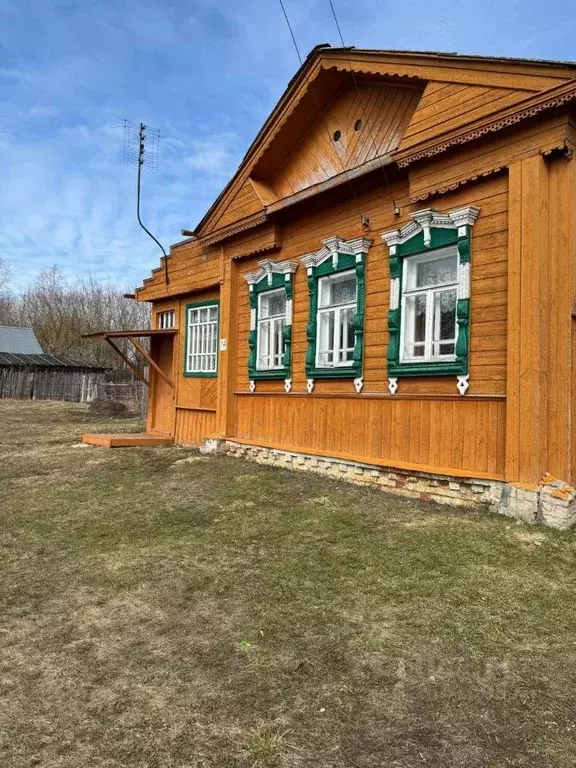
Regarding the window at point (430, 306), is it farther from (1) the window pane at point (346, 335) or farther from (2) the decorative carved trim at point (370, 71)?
(2) the decorative carved trim at point (370, 71)

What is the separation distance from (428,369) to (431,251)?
1451mm

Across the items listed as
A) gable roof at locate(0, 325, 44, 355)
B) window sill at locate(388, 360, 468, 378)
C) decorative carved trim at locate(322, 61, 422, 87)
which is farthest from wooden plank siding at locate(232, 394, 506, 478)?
gable roof at locate(0, 325, 44, 355)

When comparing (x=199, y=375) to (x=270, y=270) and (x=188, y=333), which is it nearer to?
(x=188, y=333)


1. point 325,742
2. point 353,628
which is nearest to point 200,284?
point 353,628

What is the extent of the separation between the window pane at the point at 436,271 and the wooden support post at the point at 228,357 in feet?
13.6

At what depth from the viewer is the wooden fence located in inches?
1145

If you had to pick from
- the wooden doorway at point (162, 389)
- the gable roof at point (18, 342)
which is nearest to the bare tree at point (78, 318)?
the gable roof at point (18, 342)

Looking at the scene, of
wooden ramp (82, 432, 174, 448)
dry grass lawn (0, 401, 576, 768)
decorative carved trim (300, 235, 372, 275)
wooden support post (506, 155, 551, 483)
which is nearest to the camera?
dry grass lawn (0, 401, 576, 768)

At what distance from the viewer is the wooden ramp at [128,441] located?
11005mm

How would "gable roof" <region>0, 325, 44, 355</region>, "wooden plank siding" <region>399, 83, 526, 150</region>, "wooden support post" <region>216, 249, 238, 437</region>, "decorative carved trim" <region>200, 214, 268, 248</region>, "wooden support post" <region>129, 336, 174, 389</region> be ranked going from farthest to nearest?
1. "gable roof" <region>0, 325, 44, 355</region>
2. "wooden support post" <region>129, 336, 174, 389</region>
3. "wooden support post" <region>216, 249, 238, 437</region>
4. "decorative carved trim" <region>200, 214, 268, 248</region>
5. "wooden plank siding" <region>399, 83, 526, 150</region>

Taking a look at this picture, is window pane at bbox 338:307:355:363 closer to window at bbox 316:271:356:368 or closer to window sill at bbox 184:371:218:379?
window at bbox 316:271:356:368

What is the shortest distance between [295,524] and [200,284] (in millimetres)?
6662

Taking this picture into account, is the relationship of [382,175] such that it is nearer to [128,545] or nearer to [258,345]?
[258,345]

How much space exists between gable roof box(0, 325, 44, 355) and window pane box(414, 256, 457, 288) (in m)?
35.3
